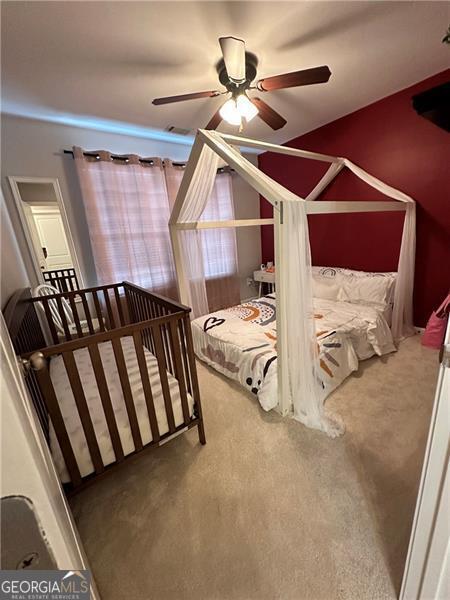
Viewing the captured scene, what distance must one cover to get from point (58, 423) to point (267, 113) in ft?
8.26

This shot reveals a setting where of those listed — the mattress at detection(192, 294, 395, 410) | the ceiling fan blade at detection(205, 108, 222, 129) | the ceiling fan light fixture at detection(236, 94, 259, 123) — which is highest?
the ceiling fan blade at detection(205, 108, 222, 129)

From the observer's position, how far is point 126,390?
1310 millimetres

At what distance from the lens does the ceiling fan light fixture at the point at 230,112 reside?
189 cm

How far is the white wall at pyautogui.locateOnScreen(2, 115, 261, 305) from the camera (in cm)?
264

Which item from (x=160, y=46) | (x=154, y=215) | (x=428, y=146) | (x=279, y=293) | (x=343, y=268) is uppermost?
(x=160, y=46)

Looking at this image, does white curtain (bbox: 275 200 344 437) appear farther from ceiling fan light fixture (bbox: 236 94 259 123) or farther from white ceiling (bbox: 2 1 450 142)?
white ceiling (bbox: 2 1 450 142)

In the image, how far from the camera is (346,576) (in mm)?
1062

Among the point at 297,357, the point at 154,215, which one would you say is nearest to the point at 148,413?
the point at 297,357

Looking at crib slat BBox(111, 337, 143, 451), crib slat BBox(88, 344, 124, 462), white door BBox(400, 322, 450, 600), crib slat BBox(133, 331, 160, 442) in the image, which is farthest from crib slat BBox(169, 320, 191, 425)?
white door BBox(400, 322, 450, 600)

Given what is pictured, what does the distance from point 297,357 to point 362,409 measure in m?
0.75

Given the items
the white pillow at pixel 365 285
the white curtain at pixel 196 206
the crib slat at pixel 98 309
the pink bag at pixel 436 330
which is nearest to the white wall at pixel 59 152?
the crib slat at pixel 98 309

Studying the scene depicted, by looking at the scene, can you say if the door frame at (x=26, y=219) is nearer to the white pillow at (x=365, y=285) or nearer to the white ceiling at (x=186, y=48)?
the white ceiling at (x=186, y=48)

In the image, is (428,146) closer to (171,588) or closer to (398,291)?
(398,291)

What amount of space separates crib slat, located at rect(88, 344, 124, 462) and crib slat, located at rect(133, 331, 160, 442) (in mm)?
177
